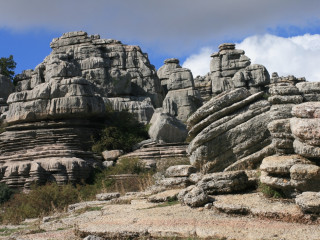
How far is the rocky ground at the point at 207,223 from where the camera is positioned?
206 inches

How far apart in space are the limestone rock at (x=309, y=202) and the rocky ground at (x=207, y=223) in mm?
93

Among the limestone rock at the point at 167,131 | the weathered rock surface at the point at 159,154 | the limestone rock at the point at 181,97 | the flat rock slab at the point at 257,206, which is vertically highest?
the limestone rock at the point at 181,97

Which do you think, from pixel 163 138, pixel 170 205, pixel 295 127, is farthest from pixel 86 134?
pixel 295 127

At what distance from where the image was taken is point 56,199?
1256 cm

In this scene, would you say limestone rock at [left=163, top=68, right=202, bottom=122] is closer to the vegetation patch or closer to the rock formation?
the rock formation

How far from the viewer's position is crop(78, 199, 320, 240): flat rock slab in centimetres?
511

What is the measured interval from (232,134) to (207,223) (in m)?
3.84

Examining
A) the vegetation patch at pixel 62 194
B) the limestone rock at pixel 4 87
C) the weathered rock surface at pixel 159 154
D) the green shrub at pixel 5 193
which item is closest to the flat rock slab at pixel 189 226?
the vegetation patch at pixel 62 194

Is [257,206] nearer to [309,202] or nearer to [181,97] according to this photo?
[309,202]

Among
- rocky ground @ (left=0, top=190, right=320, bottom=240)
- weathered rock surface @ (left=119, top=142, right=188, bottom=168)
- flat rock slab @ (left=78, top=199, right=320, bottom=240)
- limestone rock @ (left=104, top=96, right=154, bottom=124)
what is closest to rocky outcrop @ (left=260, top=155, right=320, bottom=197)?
rocky ground @ (left=0, top=190, right=320, bottom=240)

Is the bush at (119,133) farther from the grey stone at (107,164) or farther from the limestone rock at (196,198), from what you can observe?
the limestone rock at (196,198)

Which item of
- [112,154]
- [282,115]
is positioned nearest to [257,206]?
[282,115]

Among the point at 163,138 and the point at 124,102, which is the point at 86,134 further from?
the point at 124,102

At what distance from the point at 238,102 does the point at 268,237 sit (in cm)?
501
